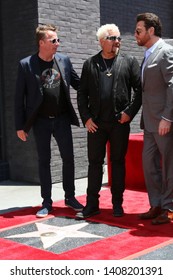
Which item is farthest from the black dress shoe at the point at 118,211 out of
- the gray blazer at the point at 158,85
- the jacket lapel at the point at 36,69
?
the jacket lapel at the point at 36,69

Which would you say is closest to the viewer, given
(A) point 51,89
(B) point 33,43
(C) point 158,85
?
(C) point 158,85

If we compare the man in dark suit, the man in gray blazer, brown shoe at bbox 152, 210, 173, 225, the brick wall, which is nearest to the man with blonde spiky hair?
the man in gray blazer

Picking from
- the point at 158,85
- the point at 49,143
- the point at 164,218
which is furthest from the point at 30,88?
the point at 164,218

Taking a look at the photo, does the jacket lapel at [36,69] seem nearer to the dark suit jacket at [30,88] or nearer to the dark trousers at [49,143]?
the dark suit jacket at [30,88]

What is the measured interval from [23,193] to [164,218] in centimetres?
231

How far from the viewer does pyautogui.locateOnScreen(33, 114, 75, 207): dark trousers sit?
5.00m

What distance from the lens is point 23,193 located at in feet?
20.5

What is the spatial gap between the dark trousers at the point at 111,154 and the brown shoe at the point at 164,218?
0.49 metres

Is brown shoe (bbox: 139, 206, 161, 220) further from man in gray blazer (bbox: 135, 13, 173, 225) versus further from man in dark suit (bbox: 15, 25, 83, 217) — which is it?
man in dark suit (bbox: 15, 25, 83, 217)

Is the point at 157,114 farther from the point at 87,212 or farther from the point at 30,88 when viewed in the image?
the point at 30,88

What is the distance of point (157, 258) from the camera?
143 inches

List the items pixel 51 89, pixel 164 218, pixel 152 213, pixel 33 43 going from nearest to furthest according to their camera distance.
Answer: pixel 164 218
pixel 152 213
pixel 51 89
pixel 33 43

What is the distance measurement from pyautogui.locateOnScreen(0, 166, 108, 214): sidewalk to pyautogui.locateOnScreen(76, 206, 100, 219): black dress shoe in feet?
3.02

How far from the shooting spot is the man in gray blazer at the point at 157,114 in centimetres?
430
